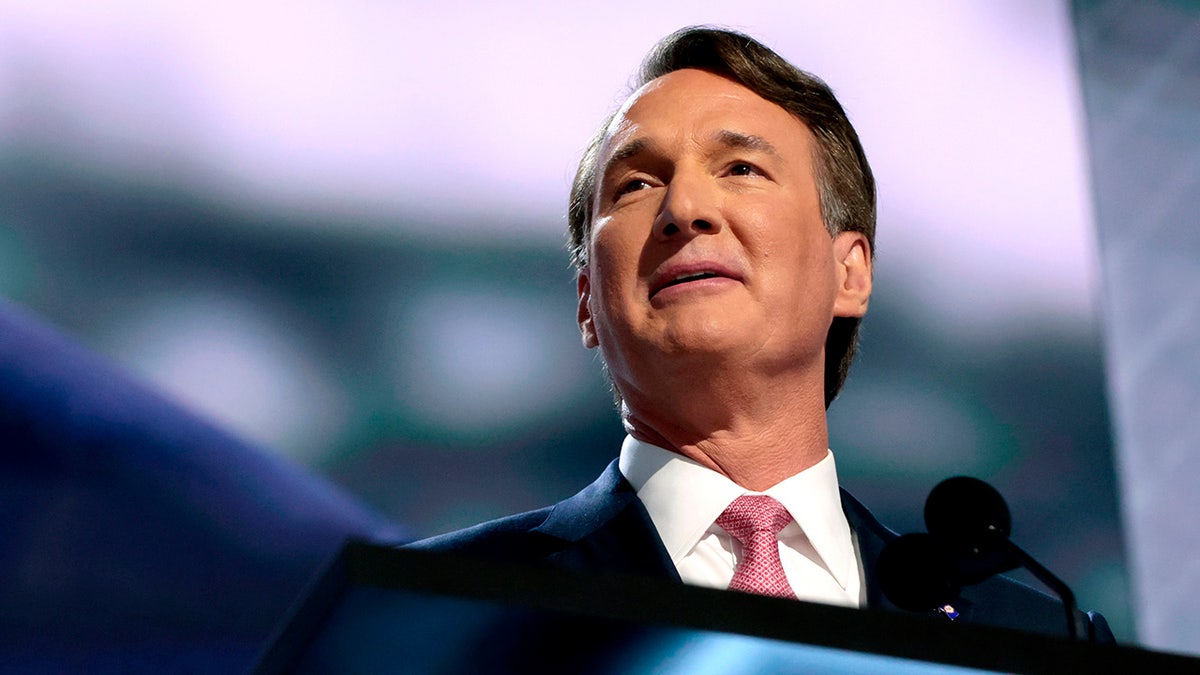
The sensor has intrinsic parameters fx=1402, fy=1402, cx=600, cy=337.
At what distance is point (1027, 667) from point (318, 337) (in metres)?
1.53

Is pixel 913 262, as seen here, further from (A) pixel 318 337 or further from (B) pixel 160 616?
(B) pixel 160 616

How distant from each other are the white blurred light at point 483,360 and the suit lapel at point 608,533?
0.55 meters

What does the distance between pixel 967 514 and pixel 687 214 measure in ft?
1.81

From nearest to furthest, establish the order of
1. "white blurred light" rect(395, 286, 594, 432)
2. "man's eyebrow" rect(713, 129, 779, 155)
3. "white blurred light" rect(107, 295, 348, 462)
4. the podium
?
the podium → "man's eyebrow" rect(713, 129, 779, 155) → "white blurred light" rect(107, 295, 348, 462) → "white blurred light" rect(395, 286, 594, 432)

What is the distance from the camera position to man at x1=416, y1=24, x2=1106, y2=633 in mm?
1449

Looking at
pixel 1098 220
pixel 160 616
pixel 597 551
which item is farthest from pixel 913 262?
pixel 160 616

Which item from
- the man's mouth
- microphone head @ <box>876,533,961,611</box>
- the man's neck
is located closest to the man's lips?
the man's mouth

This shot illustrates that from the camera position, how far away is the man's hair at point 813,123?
1.71 metres

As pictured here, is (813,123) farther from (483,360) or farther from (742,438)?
(483,360)

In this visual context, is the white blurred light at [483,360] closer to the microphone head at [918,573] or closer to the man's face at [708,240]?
the man's face at [708,240]

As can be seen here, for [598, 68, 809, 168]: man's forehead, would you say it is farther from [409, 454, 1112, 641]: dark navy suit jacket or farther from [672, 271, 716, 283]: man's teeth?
[409, 454, 1112, 641]: dark navy suit jacket

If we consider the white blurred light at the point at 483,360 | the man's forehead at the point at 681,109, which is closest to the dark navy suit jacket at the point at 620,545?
the man's forehead at the point at 681,109

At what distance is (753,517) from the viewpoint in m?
1.44

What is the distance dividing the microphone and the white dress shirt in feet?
1.09
